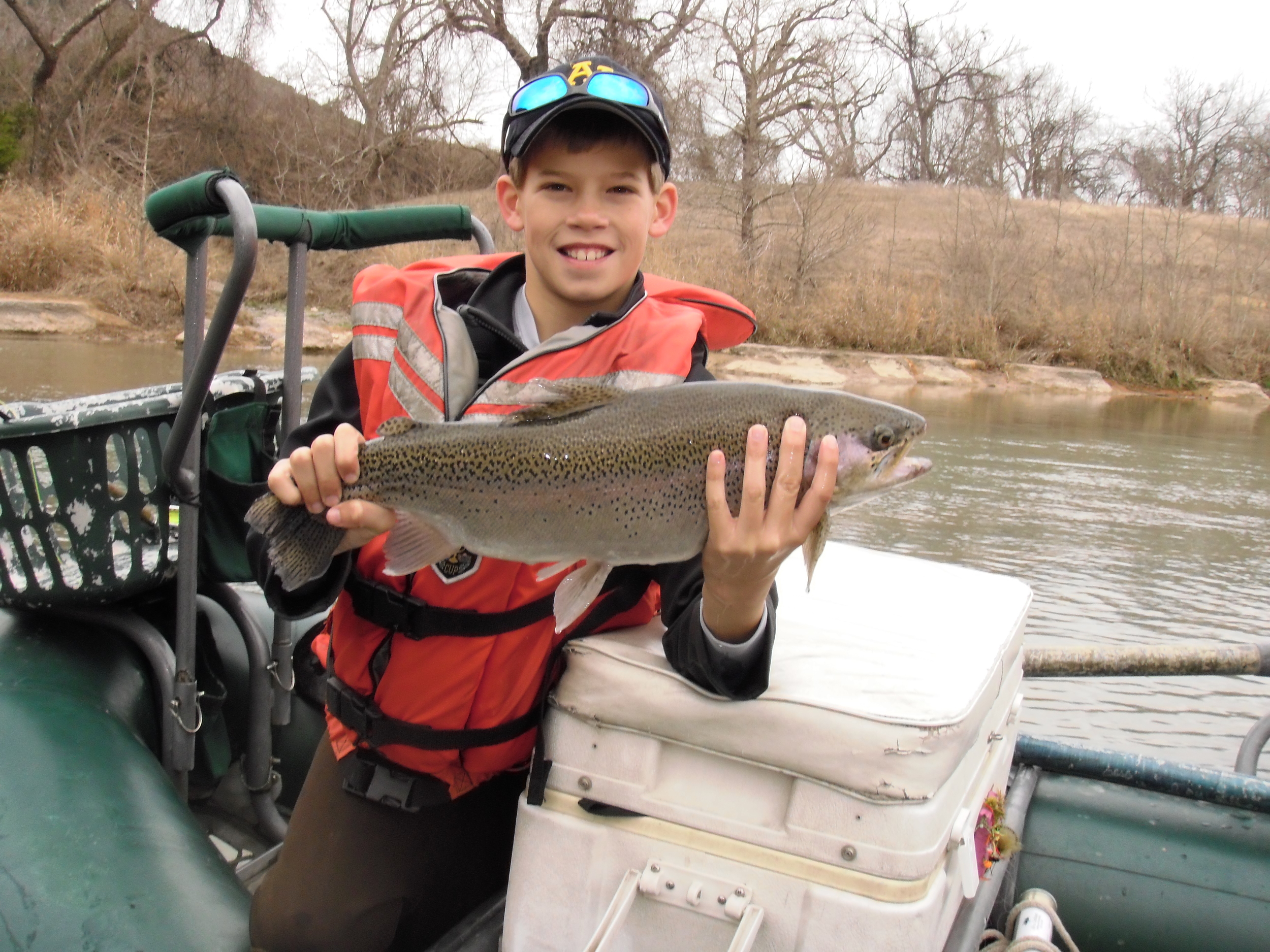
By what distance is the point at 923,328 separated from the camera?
22875mm

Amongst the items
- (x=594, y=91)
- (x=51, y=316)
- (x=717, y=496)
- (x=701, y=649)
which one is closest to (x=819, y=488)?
(x=717, y=496)

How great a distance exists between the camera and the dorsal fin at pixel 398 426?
72.6 inches

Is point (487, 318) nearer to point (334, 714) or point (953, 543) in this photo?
point (334, 714)

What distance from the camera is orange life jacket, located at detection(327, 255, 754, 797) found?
2.03m

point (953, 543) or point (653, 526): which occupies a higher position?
point (653, 526)

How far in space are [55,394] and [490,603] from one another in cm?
970

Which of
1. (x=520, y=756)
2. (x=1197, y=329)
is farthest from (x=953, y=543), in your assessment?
(x=1197, y=329)

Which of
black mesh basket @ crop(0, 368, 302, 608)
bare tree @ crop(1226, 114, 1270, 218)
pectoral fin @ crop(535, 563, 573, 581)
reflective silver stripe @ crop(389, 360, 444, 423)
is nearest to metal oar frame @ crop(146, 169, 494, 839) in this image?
black mesh basket @ crop(0, 368, 302, 608)

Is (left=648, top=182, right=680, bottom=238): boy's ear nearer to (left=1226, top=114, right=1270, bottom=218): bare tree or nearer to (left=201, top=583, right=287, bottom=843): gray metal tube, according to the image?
(left=201, top=583, right=287, bottom=843): gray metal tube

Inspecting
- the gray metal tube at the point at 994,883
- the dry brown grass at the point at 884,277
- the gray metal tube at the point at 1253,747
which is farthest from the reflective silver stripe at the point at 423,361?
the dry brown grass at the point at 884,277

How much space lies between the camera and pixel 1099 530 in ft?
26.2

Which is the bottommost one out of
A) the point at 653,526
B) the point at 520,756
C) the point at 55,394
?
the point at 55,394

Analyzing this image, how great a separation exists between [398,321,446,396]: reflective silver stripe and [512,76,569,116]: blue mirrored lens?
54 centimetres

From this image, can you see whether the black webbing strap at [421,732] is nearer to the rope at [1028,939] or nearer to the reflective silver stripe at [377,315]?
the reflective silver stripe at [377,315]
